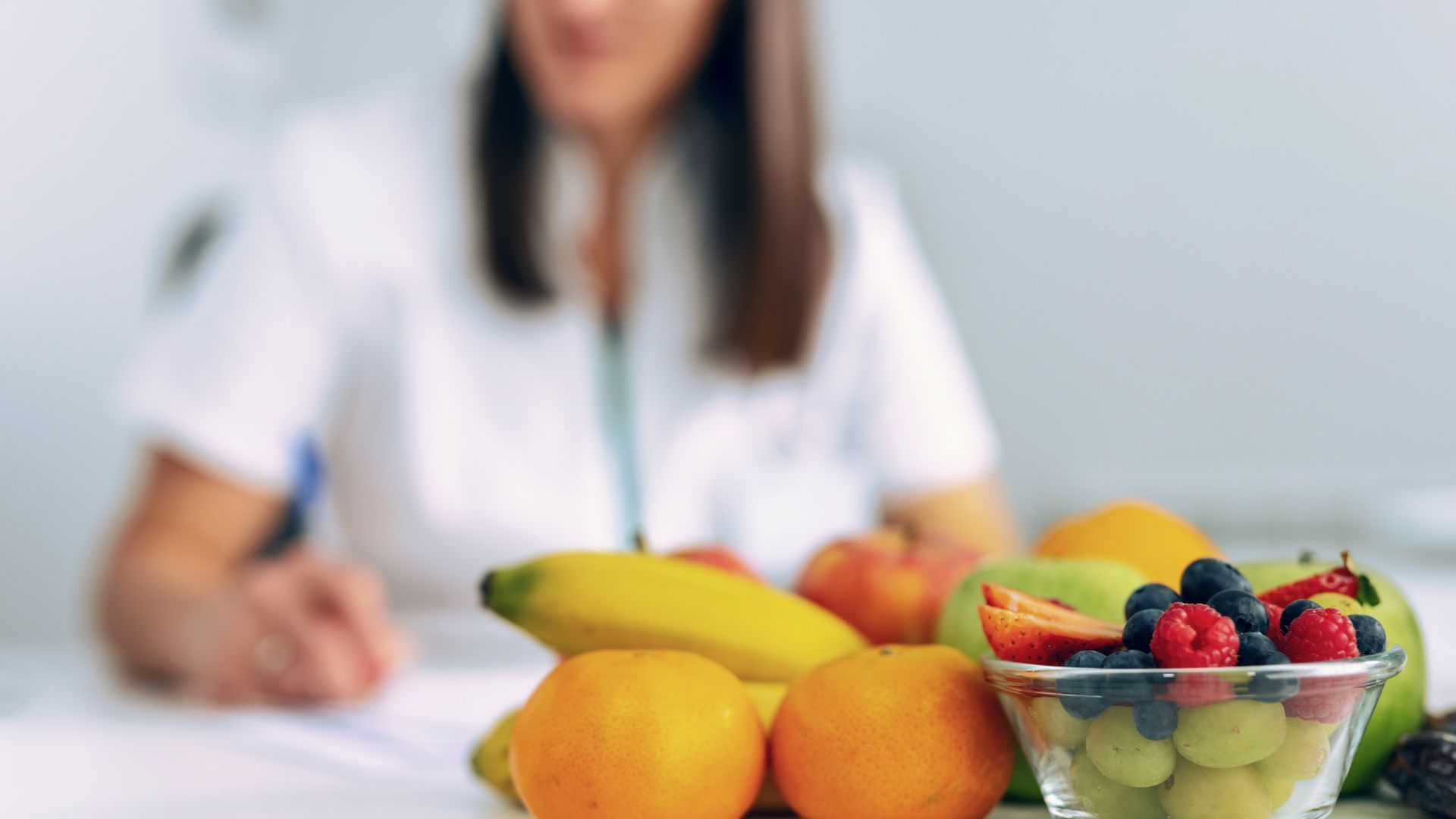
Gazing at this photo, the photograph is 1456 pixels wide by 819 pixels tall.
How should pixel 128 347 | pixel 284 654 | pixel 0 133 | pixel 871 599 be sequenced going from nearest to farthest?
pixel 871 599 < pixel 284 654 < pixel 0 133 < pixel 128 347

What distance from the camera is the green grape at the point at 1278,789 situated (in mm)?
309

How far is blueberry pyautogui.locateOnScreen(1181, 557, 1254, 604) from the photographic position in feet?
1.10

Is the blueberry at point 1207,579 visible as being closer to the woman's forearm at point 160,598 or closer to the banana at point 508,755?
the banana at point 508,755

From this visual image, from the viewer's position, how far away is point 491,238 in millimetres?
1262

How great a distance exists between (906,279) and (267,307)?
0.70 metres

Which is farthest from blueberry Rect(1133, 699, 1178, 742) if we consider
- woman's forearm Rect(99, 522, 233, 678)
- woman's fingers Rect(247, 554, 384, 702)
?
woman's forearm Rect(99, 522, 233, 678)

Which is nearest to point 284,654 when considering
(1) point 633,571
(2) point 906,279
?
(1) point 633,571

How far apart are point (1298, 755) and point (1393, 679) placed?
0.10 metres

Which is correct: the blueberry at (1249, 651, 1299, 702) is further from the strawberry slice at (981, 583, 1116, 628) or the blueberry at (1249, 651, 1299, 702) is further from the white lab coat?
the white lab coat

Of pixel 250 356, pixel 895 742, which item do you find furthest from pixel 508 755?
pixel 250 356

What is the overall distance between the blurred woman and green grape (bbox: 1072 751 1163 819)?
0.94 metres

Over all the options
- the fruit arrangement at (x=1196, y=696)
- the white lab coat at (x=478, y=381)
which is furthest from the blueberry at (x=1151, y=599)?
the white lab coat at (x=478, y=381)

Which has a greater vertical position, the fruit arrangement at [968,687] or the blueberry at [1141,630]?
the blueberry at [1141,630]

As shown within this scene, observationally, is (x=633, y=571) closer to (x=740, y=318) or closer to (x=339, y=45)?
(x=740, y=318)
